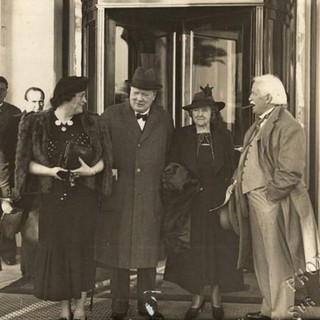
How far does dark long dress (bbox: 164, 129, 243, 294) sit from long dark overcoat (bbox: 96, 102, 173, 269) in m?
→ 0.18

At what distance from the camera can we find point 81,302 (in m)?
3.50

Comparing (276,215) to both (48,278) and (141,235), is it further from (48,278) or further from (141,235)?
(48,278)

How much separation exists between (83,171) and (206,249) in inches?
35.2

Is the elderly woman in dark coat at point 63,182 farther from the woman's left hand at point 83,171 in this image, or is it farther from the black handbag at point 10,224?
the black handbag at point 10,224

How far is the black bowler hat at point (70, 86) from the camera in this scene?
3.39 meters

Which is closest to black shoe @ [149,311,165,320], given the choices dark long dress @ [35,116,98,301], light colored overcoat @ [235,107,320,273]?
dark long dress @ [35,116,98,301]

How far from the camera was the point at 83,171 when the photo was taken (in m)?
3.38

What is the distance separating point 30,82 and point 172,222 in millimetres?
1310

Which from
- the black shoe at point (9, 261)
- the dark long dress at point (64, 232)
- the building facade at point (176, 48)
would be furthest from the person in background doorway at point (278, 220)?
the black shoe at point (9, 261)

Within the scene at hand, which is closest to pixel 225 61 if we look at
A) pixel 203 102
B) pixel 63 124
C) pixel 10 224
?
pixel 203 102

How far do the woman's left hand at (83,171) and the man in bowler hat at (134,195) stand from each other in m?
0.26

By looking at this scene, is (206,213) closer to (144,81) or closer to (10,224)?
(144,81)

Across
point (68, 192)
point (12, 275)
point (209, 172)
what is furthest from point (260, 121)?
point (12, 275)

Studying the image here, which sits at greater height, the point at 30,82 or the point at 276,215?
the point at 30,82
